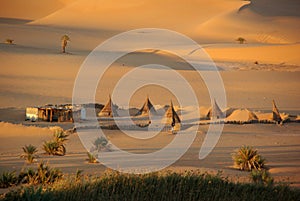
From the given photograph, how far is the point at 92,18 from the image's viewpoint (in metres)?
101

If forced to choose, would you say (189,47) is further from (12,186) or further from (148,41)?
(12,186)

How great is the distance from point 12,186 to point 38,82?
28122 mm

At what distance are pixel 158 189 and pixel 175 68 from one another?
1668 inches

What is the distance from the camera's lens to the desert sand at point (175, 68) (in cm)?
1984

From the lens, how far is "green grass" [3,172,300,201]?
1081cm

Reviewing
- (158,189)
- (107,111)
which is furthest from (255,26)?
(158,189)

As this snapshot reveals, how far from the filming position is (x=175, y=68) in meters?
53.4

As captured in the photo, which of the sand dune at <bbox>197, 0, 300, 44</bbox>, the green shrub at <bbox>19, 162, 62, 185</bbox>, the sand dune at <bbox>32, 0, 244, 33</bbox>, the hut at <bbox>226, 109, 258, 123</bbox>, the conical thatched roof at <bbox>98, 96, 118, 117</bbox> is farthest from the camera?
the sand dune at <bbox>32, 0, 244, 33</bbox>

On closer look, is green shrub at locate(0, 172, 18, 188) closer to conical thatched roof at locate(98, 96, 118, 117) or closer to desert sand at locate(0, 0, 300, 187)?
desert sand at locate(0, 0, 300, 187)

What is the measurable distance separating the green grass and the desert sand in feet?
9.69

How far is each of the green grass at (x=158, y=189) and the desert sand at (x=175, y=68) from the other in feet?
9.69

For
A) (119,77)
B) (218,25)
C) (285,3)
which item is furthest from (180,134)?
(285,3)

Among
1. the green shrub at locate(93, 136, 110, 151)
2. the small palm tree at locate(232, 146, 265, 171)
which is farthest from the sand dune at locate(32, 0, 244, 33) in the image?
the small palm tree at locate(232, 146, 265, 171)

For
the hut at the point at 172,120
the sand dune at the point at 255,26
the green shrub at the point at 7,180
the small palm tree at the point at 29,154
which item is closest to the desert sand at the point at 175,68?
the sand dune at the point at 255,26
